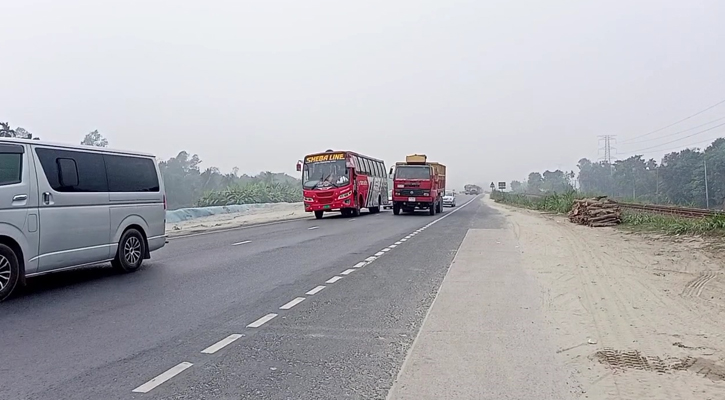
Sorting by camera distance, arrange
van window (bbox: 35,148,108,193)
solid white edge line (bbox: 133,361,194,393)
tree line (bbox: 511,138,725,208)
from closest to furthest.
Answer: solid white edge line (bbox: 133,361,194,393) → van window (bbox: 35,148,108,193) → tree line (bbox: 511,138,725,208)

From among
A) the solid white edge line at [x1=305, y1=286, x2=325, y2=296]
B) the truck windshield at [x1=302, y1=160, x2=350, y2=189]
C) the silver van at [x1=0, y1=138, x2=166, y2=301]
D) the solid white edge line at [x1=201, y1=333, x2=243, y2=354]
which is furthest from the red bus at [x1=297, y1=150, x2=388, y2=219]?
the solid white edge line at [x1=201, y1=333, x2=243, y2=354]

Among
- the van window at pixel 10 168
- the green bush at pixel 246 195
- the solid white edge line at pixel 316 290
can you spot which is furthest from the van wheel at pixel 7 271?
the green bush at pixel 246 195

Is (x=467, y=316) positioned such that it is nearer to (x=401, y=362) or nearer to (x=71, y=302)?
(x=401, y=362)

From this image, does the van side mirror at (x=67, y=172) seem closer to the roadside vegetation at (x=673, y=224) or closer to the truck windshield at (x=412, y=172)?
the roadside vegetation at (x=673, y=224)

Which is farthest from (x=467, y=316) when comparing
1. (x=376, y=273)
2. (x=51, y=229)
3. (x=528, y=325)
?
(x=51, y=229)

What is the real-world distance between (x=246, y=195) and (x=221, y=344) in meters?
46.3

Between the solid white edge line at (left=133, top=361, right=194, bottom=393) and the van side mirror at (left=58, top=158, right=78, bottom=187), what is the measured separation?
17.7ft

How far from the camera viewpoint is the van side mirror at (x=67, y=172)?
9602mm

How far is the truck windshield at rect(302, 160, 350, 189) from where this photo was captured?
31.2 m

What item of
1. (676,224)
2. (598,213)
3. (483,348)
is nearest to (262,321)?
(483,348)

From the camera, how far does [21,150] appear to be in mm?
8938

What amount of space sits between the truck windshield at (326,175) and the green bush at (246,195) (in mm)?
19555

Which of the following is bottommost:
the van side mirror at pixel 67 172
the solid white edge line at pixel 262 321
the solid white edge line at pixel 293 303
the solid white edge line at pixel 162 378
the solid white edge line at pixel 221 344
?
the solid white edge line at pixel 162 378

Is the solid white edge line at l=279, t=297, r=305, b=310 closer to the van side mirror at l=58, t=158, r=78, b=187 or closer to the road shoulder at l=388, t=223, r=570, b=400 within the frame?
the road shoulder at l=388, t=223, r=570, b=400
